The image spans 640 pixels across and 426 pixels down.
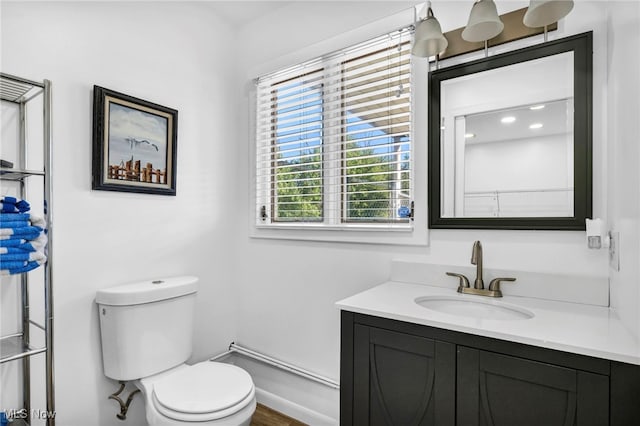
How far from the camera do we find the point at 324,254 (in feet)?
6.38

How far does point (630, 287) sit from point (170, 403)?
158 cm

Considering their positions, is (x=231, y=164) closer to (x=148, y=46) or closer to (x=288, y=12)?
(x=148, y=46)

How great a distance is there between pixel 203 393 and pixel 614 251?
5.22ft

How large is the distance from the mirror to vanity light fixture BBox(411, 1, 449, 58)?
18 cm

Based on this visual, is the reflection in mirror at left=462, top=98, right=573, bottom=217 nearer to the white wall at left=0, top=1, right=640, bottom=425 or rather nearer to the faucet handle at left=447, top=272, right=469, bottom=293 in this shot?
the white wall at left=0, top=1, right=640, bottom=425

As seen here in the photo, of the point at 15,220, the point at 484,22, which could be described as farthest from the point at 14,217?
the point at 484,22

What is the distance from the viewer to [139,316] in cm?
160

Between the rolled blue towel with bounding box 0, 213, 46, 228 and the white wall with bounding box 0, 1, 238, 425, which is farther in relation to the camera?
the white wall with bounding box 0, 1, 238, 425

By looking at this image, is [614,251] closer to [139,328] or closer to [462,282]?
[462,282]

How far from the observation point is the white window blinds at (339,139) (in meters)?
1.73

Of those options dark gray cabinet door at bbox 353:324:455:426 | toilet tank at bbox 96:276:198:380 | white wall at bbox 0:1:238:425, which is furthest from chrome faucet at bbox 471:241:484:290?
white wall at bbox 0:1:238:425

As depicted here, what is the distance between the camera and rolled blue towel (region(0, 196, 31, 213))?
114 cm

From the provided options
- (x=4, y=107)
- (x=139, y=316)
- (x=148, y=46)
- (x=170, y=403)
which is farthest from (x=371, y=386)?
(x=148, y=46)

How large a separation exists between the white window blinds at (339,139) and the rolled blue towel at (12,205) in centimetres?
125
